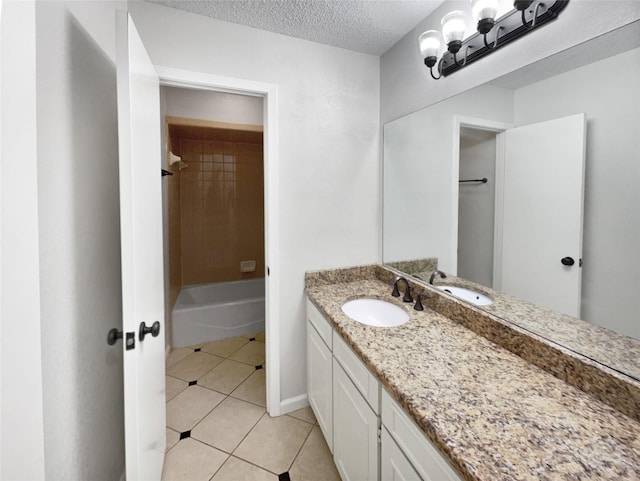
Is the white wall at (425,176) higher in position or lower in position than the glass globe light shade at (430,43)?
lower

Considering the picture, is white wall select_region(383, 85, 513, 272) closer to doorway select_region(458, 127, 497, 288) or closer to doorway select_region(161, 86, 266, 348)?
doorway select_region(458, 127, 497, 288)

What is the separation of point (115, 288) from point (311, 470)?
4.39 ft

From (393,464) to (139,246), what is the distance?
1150mm

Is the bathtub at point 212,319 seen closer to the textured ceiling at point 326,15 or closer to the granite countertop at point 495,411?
the granite countertop at point 495,411

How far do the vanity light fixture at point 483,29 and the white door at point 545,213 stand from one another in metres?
0.37

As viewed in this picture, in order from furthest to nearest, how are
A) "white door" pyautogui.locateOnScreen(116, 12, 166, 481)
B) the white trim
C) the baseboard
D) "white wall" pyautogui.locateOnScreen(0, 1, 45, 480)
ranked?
the baseboard
the white trim
"white door" pyautogui.locateOnScreen(116, 12, 166, 481)
"white wall" pyautogui.locateOnScreen(0, 1, 45, 480)

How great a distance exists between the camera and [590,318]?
927mm

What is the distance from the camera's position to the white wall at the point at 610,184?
82 cm

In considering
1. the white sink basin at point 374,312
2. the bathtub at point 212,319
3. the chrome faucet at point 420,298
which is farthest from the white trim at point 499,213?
the bathtub at point 212,319

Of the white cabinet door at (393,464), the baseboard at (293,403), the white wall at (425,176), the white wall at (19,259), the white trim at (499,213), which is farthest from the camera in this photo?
the baseboard at (293,403)

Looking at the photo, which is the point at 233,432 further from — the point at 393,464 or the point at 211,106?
the point at 211,106

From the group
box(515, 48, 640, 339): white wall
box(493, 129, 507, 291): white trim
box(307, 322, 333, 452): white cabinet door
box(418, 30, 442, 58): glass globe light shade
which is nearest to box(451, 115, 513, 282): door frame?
box(493, 129, 507, 291): white trim

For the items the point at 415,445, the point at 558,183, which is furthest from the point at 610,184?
the point at 415,445

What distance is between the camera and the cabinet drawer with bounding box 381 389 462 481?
687 mm
